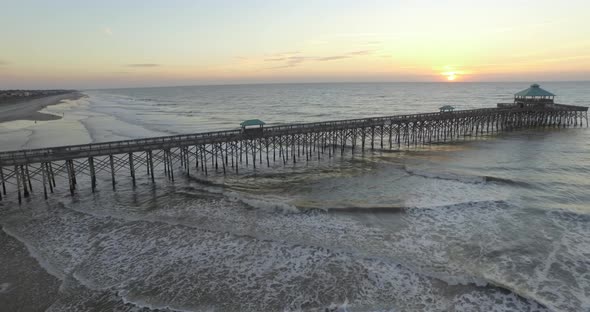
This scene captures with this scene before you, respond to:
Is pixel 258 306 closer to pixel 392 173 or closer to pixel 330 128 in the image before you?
pixel 392 173

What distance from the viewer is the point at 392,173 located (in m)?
30.6

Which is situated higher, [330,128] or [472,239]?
[330,128]

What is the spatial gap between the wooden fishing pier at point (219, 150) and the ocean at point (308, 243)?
6.06ft

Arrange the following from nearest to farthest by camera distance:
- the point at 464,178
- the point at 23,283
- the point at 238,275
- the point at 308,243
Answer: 1. the point at 23,283
2. the point at 238,275
3. the point at 308,243
4. the point at 464,178

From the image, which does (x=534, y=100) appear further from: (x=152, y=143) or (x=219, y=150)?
(x=152, y=143)

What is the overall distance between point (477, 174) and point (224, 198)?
796 inches

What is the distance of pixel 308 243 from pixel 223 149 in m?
22.5

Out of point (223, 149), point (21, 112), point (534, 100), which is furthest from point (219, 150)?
point (21, 112)

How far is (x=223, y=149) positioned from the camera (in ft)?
124

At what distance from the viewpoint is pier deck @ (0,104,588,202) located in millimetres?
24927

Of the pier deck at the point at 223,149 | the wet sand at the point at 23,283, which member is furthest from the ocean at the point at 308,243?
the pier deck at the point at 223,149

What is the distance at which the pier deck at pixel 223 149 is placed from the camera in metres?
24.9

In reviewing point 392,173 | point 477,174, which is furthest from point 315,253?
point 477,174

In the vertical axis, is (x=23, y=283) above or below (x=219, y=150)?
below
